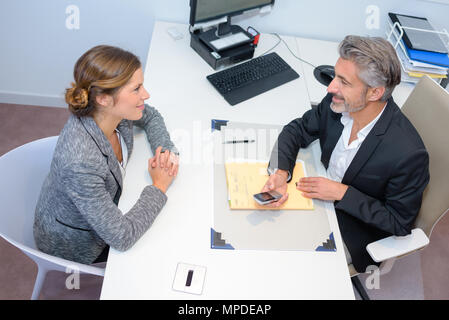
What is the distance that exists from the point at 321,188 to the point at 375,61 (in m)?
0.51

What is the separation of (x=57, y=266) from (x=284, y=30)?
182cm

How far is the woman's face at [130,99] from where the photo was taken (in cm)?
134

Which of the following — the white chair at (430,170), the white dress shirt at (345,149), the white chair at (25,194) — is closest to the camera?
the white chair at (25,194)

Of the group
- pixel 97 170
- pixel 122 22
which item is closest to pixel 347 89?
pixel 97 170

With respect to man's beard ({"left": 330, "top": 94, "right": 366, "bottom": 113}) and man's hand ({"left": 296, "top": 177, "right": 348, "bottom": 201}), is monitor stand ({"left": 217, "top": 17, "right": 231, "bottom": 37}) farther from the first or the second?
man's hand ({"left": 296, "top": 177, "right": 348, "bottom": 201})

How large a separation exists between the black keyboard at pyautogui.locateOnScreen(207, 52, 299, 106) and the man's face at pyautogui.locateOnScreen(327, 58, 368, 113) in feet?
1.57

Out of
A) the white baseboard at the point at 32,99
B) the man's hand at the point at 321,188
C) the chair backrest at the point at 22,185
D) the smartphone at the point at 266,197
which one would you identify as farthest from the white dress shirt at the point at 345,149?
the white baseboard at the point at 32,99

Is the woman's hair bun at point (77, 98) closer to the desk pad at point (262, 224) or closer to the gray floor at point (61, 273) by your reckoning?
the desk pad at point (262, 224)

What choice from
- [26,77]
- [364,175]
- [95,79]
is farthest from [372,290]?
[26,77]

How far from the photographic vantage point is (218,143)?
5.42 feet

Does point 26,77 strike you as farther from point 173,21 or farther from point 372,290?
point 372,290

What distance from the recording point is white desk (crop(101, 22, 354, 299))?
122cm

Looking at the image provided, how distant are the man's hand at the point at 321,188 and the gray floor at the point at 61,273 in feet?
3.02

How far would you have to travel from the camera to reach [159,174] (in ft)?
4.70
